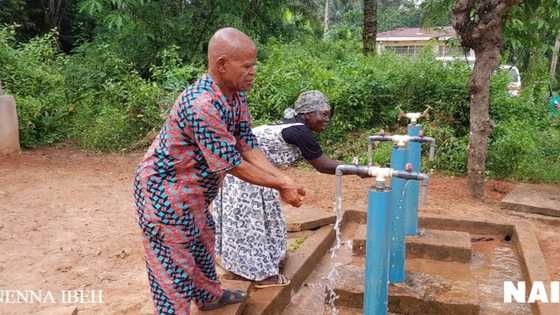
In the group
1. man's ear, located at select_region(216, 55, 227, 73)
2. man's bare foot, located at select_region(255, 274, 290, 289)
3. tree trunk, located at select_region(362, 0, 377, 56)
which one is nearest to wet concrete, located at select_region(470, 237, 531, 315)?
man's bare foot, located at select_region(255, 274, 290, 289)

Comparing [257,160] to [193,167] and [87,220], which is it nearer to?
[193,167]

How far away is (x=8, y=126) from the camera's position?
726cm

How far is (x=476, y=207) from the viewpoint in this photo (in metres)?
5.23

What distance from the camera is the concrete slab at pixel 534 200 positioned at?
4996 mm

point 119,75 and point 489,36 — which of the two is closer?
point 489,36

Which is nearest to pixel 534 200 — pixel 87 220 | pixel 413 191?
pixel 413 191

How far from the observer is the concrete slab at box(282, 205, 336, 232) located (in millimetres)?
4289

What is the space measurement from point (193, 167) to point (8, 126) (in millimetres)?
6155

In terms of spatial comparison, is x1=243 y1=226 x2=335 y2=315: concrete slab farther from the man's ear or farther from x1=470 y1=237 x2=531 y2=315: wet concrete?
the man's ear

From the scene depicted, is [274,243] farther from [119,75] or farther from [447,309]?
[119,75]

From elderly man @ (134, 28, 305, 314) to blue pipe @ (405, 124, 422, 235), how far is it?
5.53ft

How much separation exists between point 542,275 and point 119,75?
7.59m

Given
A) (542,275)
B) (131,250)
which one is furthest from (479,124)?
(131,250)

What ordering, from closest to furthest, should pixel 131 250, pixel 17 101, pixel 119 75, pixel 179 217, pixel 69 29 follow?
pixel 179 217 → pixel 131 250 → pixel 17 101 → pixel 119 75 → pixel 69 29
